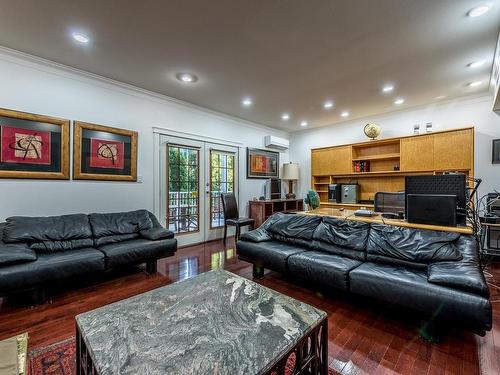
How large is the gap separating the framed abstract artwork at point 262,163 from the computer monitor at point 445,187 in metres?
3.73

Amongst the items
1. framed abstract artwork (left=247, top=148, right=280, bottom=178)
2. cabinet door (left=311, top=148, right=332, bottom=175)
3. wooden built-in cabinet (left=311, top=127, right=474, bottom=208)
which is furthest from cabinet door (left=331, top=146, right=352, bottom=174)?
framed abstract artwork (left=247, top=148, right=280, bottom=178)

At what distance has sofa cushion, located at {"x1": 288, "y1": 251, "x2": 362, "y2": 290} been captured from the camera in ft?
7.38

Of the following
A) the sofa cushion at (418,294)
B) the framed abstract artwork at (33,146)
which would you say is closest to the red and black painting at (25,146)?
the framed abstract artwork at (33,146)

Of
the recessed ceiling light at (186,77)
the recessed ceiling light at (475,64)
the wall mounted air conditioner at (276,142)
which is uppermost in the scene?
the recessed ceiling light at (475,64)

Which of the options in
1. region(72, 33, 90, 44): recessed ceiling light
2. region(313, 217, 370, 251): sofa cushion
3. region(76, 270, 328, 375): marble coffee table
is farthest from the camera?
region(313, 217, 370, 251): sofa cushion

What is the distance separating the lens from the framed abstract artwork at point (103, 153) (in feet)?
11.0

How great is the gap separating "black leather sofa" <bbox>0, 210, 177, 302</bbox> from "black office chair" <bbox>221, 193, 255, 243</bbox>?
1.56m

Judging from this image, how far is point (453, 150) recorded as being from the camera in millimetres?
4133

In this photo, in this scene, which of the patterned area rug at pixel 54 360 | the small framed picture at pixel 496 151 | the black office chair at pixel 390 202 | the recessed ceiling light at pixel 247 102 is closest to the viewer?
the patterned area rug at pixel 54 360

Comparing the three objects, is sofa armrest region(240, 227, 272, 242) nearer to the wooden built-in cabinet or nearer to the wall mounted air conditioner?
the wooden built-in cabinet

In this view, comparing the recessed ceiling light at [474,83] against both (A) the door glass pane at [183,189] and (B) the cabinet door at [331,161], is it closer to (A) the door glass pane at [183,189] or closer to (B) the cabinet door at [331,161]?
(B) the cabinet door at [331,161]

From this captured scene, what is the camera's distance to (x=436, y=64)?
10.2 ft

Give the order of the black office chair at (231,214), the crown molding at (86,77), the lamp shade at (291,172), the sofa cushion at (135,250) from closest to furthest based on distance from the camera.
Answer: the sofa cushion at (135,250) → the crown molding at (86,77) → the black office chair at (231,214) → the lamp shade at (291,172)

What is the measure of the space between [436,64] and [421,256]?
99.0 inches
